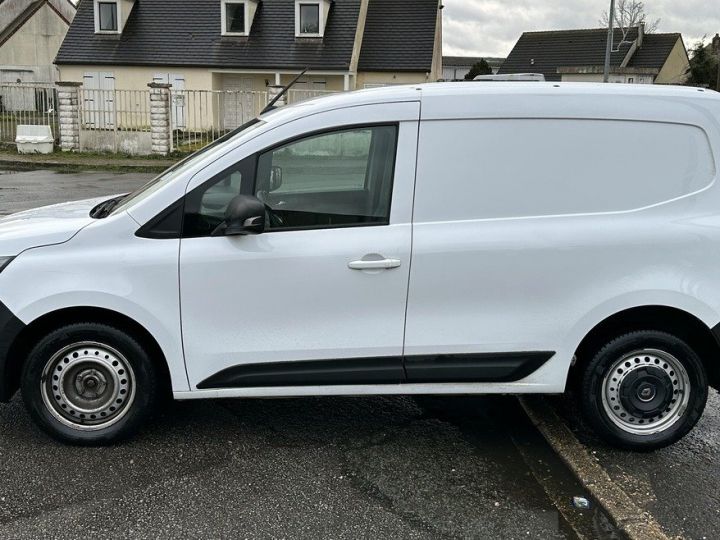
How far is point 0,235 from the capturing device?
3.90 meters

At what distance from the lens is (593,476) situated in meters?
3.74

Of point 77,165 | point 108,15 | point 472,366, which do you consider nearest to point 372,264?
point 472,366

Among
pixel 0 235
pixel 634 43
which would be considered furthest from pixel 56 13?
pixel 0 235

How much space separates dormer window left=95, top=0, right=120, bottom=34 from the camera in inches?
1313

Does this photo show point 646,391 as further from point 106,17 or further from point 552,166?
point 106,17

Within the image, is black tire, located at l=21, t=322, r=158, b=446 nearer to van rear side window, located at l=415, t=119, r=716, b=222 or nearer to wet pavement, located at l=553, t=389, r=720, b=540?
van rear side window, located at l=415, t=119, r=716, b=222

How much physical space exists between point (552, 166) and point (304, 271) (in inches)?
55.0

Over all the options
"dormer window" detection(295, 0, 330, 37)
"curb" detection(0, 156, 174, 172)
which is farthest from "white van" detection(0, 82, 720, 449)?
"dormer window" detection(295, 0, 330, 37)

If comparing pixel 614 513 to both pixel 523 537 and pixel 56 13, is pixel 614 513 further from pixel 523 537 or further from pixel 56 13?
pixel 56 13

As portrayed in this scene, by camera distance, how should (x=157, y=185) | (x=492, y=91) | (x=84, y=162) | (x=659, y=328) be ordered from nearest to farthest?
(x=492, y=91) → (x=659, y=328) → (x=157, y=185) → (x=84, y=162)

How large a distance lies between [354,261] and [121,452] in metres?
1.63

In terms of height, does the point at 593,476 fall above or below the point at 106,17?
below

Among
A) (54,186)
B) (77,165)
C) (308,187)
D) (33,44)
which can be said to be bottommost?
(77,165)

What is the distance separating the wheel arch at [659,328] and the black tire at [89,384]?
2364 mm
